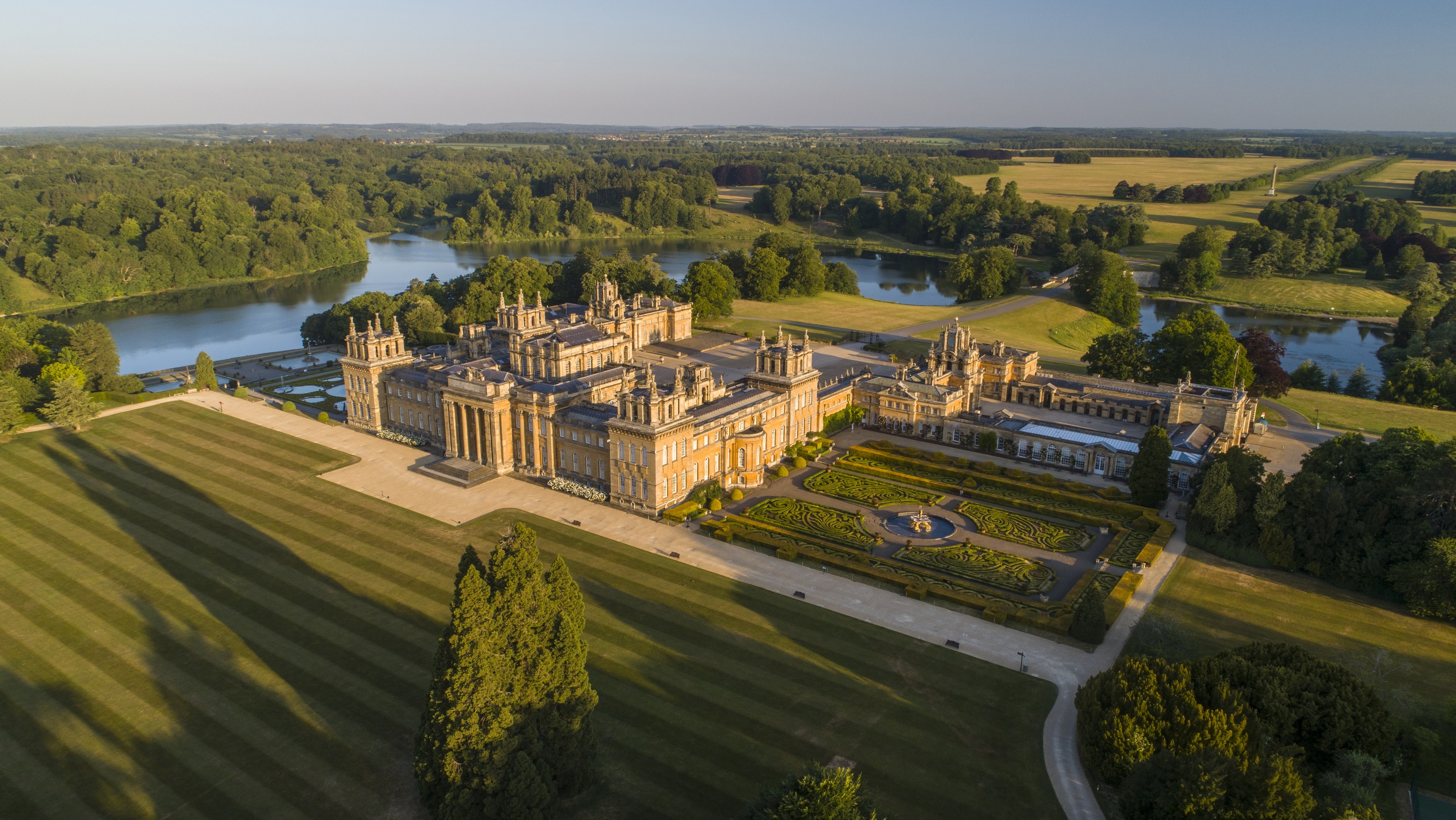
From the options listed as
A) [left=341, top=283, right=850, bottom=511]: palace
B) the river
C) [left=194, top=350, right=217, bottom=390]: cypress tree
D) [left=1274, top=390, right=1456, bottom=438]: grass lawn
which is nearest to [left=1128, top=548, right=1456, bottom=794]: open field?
[left=341, top=283, right=850, bottom=511]: palace

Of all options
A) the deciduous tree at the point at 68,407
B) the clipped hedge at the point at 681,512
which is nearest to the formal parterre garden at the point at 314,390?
the deciduous tree at the point at 68,407

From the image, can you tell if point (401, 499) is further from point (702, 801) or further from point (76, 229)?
point (76, 229)

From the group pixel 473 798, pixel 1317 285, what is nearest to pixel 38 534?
pixel 473 798

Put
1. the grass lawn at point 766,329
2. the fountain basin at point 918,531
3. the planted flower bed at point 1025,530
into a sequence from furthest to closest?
the grass lawn at point 766,329, the fountain basin at point 918,531, the planted flower bed at point 1025,530

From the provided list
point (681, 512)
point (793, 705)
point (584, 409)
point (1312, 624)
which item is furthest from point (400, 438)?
point (1312, 624)

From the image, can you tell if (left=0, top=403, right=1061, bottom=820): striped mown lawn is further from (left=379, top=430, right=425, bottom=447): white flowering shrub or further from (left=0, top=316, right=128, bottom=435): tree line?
Answer: (left=0, top=316, right=128, bottom=435): tree line

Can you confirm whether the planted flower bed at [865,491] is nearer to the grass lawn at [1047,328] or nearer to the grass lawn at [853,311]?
the grass lawn at [1047,328]
